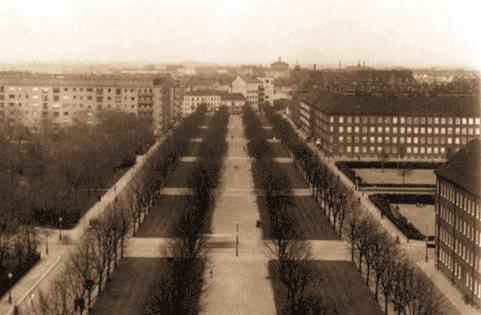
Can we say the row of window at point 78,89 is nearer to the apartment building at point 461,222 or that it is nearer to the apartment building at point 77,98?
the apartment building at point 77,98

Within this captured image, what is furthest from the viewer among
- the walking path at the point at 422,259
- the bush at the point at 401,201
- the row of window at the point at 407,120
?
the row of window at the point at 407,120

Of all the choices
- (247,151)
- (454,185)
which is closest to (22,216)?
(454,185)

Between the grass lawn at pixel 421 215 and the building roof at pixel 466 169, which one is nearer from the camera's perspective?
the building roof at pixel 466 169

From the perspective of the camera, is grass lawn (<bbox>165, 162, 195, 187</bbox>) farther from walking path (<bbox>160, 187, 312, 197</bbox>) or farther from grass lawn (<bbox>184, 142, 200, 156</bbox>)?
grass lawn (<bbox>184, 142, 200, 156</bbox>)

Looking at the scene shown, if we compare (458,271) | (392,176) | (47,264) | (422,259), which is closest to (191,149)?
(392,176)

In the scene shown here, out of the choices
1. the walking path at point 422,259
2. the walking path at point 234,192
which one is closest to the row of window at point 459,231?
the walking path at point 422,259

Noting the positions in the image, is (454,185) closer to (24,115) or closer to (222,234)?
(222,234)
